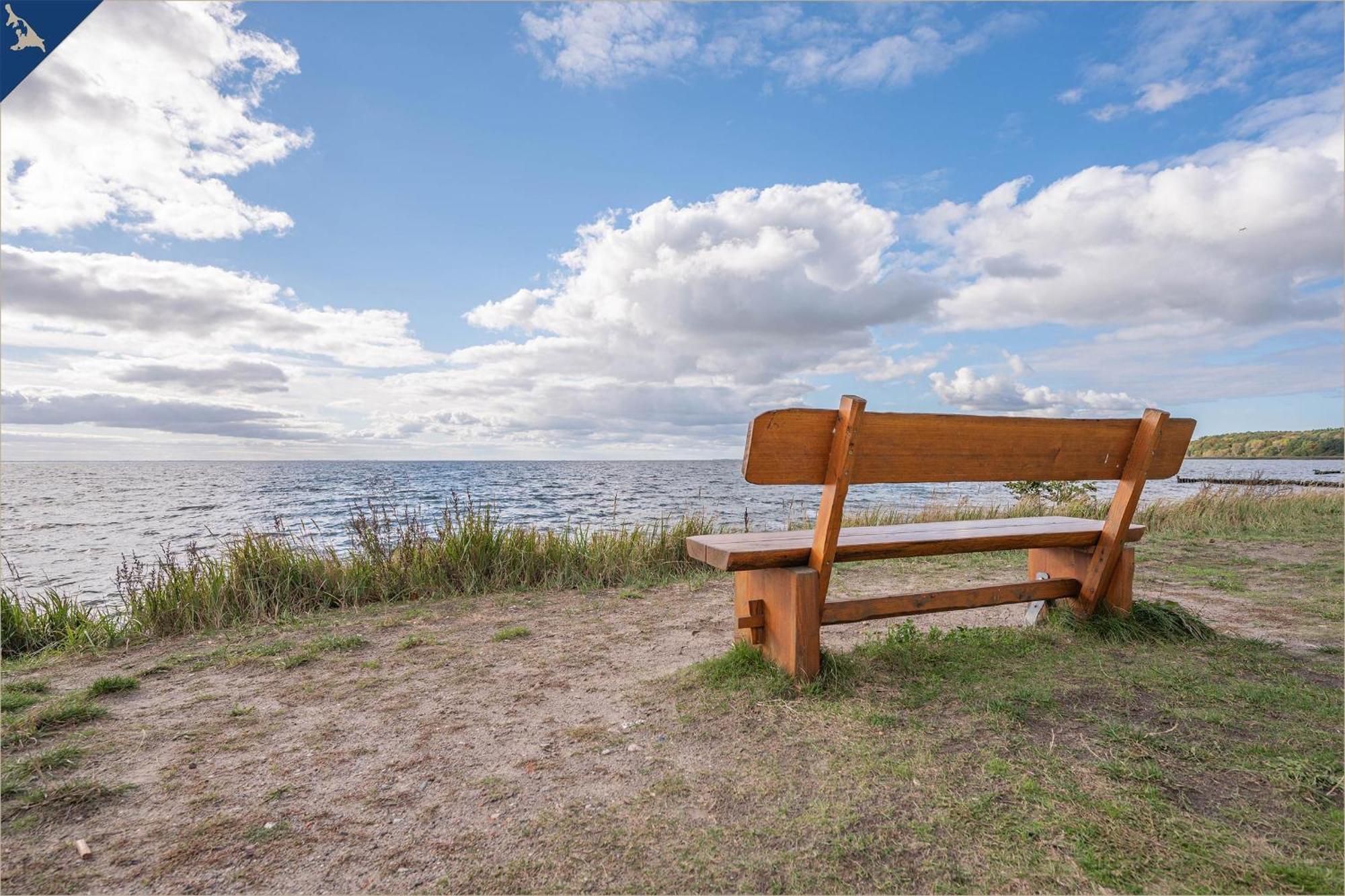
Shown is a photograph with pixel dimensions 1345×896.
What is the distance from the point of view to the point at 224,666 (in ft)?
13.3

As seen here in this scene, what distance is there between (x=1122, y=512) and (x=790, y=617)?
206 centimetres

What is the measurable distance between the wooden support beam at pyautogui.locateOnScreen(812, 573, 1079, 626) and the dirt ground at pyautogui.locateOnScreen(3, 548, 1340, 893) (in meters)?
0.89

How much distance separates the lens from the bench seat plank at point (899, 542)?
3.00 m

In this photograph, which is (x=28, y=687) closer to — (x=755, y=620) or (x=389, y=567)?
(x=389, y=567)

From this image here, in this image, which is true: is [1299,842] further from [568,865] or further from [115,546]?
[115,546]

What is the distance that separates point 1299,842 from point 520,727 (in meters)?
2.66

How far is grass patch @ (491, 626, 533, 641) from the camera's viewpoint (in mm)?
4508

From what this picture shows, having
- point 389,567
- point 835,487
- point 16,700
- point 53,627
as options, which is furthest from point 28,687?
point 835,487

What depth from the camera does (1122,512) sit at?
3.69 metres

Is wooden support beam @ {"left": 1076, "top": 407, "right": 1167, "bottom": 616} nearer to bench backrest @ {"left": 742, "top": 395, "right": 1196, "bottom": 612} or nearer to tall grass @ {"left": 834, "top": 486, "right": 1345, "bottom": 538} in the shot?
bench backrest @ {"left": 742, "top": 395, "right": 1196, "bottom": 612}

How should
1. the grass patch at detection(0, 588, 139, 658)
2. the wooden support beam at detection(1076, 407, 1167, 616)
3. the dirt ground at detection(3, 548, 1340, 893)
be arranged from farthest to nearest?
the grass patch at detection(0, 588, 139, 658)
the wooden support beam at detection(1076, 407, 1167, 616)
the dirt ground at detection(3, 548, 1340, 893)

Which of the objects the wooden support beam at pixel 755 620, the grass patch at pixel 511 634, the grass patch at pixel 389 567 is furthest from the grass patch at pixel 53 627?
the wooden support beam at pixel 755 620

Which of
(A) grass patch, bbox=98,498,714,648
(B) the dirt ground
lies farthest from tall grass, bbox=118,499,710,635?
(B) the dirt ground

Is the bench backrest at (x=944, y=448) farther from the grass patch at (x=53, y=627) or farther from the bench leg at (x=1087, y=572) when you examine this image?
the grass patch at (x=53, y=627)
